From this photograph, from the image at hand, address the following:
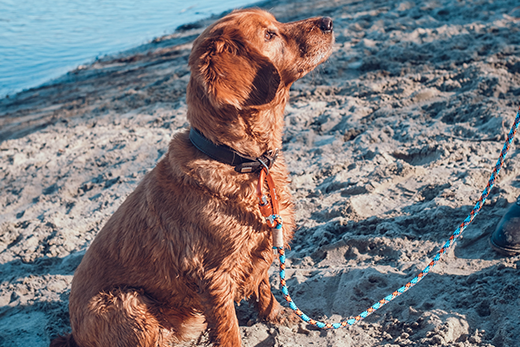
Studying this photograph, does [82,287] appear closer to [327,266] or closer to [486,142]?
[327,266]

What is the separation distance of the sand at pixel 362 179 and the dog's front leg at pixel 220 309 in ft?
1.44

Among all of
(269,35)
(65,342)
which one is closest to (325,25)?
(269,35)

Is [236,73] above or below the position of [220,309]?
above

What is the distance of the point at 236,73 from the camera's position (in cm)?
222

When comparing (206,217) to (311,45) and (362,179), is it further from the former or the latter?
(362,179)

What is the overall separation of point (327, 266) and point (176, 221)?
4.54 feet

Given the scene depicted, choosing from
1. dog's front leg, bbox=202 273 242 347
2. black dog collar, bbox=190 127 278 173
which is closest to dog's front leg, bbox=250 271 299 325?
dog's front leg, bbox=202 273 242 347

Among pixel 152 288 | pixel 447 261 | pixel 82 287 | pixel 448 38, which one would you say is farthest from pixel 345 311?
pixel 448 38

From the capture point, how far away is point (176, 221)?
240 cm

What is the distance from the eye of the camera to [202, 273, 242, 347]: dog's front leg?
2359 millimetres

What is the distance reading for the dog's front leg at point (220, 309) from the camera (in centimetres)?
236

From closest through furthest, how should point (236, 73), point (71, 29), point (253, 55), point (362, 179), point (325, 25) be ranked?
point (236, 73) < point (253, 55) < point (325, 25) < point (362, 179) < point (71, 29)

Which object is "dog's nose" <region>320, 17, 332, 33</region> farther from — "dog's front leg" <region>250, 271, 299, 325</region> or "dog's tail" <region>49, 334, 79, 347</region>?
"dog's tail" <region>49, 334, 79, 347</region>

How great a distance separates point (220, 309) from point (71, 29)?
51.8ft
